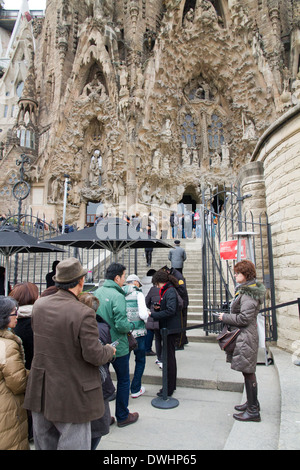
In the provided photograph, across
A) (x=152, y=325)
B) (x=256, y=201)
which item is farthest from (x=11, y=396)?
(x=256, y=201)

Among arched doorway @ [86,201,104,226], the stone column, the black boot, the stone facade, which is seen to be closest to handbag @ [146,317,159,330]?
the black boot

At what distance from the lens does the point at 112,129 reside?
22.2 meters

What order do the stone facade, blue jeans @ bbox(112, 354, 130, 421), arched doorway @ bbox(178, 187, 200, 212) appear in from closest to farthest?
blue jeans @ bbox(112, 354, 130, 421), the stone facade, arched doorway @ bbox(178, 187, 200, 212)

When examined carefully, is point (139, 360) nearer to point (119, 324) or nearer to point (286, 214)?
point (119, 324)

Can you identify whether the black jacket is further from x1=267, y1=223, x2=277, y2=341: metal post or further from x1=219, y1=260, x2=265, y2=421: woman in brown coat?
x1=267, y1=223, x2=277, y2=341: metal post

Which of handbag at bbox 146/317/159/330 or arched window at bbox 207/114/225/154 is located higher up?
arched window at bbox 207/114/225/154

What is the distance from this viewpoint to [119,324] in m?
3.02

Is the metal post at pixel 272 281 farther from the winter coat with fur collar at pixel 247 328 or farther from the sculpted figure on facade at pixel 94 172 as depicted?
the sculpted figure on facade at pixel 94 172

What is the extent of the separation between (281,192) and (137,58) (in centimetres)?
2230

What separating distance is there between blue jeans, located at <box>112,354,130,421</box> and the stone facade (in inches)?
701

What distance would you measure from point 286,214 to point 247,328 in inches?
114

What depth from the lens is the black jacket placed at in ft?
12.5

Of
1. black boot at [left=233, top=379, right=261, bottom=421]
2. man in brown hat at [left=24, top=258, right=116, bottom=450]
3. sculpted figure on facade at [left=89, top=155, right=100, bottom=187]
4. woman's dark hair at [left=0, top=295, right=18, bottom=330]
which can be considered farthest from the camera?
sculpted figure on facade at [left=89, top=155, right=100, bottom=187]

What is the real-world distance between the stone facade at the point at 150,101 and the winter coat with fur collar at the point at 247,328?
58.8 ft
